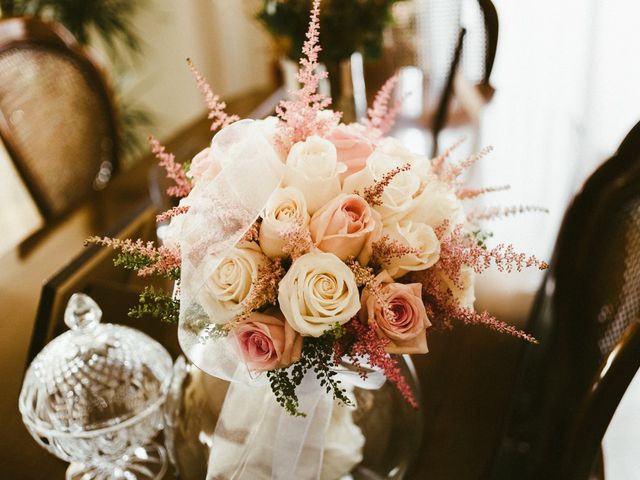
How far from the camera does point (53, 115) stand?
160 centimetres

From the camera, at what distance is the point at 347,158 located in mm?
645

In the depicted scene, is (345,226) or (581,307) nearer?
(345,226)

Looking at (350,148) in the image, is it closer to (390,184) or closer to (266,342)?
(390,184)

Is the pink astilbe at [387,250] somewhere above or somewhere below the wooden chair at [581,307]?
above

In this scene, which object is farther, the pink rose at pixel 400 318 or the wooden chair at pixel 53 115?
the wooden chair at pixel 53 115

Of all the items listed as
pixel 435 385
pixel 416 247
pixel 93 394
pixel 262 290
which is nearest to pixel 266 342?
pixel 262 290

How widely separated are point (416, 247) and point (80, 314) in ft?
1.37

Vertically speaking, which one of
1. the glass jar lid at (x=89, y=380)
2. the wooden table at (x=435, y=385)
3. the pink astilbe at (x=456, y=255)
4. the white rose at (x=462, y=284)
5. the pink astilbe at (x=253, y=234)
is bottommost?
the wooden table at (x=435, y=385)

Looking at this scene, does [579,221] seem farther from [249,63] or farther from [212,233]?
[249,63]

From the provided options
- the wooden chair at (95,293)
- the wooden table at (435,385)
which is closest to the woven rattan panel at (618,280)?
the wooden table at (435,385)

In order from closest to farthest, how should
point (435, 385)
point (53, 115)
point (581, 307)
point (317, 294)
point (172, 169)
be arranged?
1. point (317, 294)
2. point (172, 169)
3. point (435, 385)
4. point (581, 307)
5. point (53, 115)

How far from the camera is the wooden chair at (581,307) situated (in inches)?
34.4

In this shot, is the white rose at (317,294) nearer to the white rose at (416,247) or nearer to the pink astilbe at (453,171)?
the white rose at (416,247)

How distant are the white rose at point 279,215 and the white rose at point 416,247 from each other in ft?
0.29
